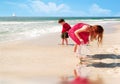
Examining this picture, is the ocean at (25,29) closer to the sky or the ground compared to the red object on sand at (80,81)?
closer to the ground

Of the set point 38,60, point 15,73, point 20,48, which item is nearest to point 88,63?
point 38,60

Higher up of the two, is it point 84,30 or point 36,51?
point 84,30

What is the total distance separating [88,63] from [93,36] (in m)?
0.93

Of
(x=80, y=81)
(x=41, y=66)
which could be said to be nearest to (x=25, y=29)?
(x=41, y=66)

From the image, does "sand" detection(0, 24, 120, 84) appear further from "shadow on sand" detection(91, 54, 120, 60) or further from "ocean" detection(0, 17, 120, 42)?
"ocean" detection(0, 17, 120, 42)

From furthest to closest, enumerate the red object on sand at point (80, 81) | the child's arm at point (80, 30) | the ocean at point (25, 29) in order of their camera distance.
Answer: the ocean at point (25, 29) → the child's arm at point (80, 30) → the red object on sand at point (80, 81)

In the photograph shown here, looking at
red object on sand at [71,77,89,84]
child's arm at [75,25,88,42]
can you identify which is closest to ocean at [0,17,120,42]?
child's arm at [75,25,88,42]

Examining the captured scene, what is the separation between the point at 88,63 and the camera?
26.1 feet

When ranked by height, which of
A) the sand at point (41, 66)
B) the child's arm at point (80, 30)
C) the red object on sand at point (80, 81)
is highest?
the child's arm at point (80, 30)

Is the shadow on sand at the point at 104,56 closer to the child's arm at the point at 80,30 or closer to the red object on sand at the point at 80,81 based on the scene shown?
the child's arm at the point at 80,30

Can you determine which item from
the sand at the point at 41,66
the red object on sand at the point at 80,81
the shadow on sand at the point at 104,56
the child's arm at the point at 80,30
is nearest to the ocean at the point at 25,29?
the sand at the point at 41,66

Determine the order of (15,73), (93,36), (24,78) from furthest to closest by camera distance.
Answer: (93,36) → (15,73) → (24,78)

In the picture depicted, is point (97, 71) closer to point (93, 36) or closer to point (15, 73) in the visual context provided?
point (93, 36)

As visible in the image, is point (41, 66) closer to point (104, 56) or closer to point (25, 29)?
point (104, 56)
